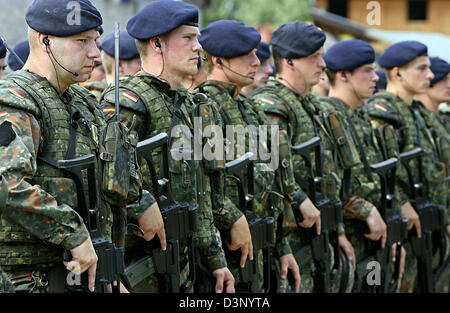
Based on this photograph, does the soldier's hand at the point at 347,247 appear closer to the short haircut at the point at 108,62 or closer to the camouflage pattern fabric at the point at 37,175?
the short haircut at the point at 108,62

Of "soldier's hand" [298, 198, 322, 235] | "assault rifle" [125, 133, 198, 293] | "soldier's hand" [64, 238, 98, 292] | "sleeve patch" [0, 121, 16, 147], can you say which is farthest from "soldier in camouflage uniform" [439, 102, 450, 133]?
"sleeve patch" [0, 121, 16, 147]

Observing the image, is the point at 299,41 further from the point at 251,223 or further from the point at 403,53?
the point at 403,53

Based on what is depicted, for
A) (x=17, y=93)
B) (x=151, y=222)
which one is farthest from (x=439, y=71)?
(x=17, y=93)

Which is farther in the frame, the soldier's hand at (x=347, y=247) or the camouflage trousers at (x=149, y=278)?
the soldier's hand at (x=347, y=247)

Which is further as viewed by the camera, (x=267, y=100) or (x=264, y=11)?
(x=264, y=11)

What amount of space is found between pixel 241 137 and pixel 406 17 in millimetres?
25117

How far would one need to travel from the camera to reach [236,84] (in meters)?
5.52

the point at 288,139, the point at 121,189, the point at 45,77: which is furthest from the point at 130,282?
the point at 288,139

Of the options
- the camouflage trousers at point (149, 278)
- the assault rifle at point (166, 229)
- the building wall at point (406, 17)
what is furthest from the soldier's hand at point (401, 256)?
the building wall at point (406, 17)

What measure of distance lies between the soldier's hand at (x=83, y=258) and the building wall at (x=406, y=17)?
25.5 meters

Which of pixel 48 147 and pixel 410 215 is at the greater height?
pixel 48 147

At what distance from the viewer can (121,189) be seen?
12.3 feet

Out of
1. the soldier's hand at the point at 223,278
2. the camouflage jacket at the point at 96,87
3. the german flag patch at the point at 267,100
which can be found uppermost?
the camouflage jacket at the point at 96,87

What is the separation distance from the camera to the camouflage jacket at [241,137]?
5.29m
